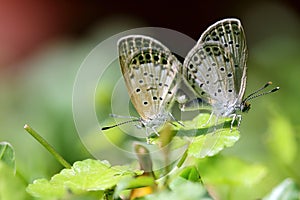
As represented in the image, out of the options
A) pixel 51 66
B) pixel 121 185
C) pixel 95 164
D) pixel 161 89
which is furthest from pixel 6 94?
pixel 121 185

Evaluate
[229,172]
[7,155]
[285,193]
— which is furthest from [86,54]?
[285,193]

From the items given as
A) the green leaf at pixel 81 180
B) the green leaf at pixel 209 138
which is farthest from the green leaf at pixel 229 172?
the green leaf at pixel 81 180

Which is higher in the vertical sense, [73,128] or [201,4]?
[201,4]

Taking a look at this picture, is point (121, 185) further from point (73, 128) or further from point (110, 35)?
point (110, 35)

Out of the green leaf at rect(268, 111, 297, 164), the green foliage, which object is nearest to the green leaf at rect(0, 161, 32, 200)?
the green foliage

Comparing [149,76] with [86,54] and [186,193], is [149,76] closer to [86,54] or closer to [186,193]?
[186,193]
